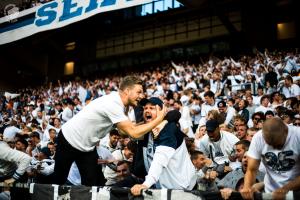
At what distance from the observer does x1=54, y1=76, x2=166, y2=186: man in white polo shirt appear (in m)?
3.65

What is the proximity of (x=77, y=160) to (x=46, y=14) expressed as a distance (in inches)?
322

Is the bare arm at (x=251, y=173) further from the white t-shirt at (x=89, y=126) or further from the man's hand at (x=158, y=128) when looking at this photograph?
the white t-shirt at (x=89, y=126)

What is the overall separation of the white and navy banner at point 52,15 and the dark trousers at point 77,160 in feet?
17.6

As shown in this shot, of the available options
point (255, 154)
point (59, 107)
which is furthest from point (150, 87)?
point (255, 154)

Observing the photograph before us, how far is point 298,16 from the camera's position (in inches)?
673

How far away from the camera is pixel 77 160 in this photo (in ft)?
12.8

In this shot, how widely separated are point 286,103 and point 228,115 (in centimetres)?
121

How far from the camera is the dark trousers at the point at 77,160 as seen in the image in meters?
3.81

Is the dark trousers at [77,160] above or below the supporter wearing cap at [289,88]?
below

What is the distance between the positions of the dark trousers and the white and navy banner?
535cm

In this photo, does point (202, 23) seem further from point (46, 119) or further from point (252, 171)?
point (252, 171)

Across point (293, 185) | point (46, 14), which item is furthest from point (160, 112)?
point (46, 14)

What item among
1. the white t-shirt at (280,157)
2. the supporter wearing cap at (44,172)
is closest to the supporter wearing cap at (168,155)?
the white t-shirt at (280,157)

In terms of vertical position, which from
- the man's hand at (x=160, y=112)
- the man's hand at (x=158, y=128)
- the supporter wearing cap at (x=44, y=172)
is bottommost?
the supporter wearing cap at (x=44, y=172)
